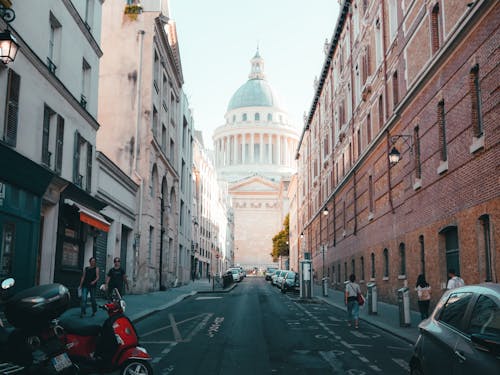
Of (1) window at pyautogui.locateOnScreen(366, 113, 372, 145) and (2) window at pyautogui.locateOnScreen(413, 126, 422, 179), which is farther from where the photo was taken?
(1) window at pyautogui.locateOnScreen(366, 113, 372, 145)

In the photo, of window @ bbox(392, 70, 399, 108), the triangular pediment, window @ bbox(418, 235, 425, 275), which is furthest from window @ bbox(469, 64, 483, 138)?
the triangular pediment

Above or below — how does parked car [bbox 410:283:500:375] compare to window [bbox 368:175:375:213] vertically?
below

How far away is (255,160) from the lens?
6993 inches

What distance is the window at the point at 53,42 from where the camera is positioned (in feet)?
62.5

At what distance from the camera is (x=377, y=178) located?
29.9 m

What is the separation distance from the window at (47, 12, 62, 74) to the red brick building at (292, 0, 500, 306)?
39.8ft

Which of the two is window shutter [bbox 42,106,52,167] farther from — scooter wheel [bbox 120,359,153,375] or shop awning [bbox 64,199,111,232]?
scooter wheel [bbox 120,359,153,375]

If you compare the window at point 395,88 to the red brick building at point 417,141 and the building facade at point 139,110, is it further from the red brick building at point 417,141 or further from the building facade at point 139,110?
the building facade at point 139,110

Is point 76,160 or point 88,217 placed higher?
point 76,160

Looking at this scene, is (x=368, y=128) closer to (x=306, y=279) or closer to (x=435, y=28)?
(x=306, y=279)

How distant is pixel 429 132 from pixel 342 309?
898cm

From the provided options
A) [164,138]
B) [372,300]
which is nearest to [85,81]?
[372,300]

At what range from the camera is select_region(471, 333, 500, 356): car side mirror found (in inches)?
202

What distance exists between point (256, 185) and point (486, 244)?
5697 inches
